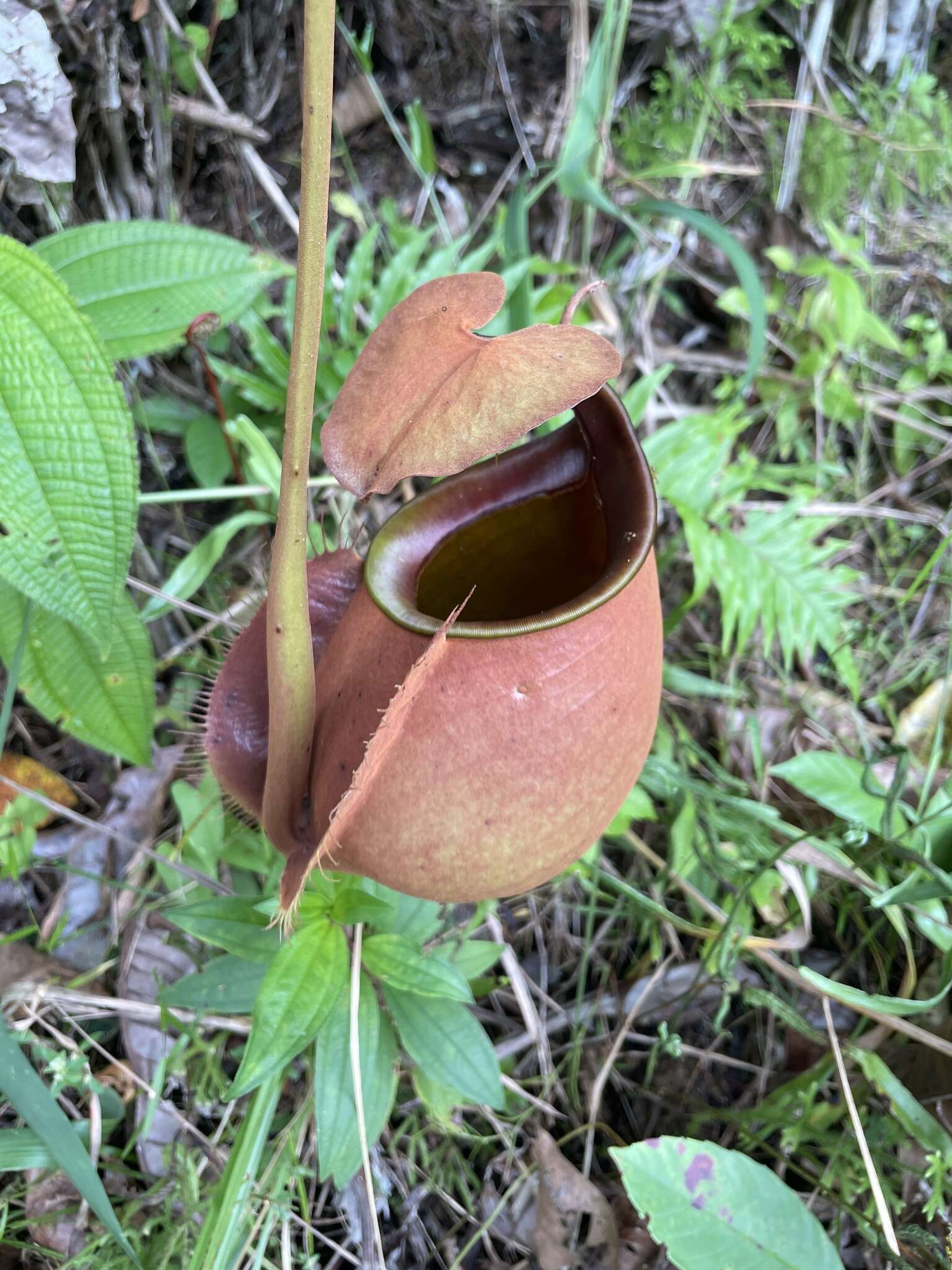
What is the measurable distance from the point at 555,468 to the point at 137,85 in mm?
863

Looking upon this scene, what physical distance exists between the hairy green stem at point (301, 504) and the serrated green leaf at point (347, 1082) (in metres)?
0.27

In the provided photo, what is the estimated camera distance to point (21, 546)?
941 mm

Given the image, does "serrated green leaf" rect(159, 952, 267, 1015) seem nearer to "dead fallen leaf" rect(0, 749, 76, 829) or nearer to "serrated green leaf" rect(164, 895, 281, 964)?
"serrated green leaf" rect(164, 895, 281, 964)

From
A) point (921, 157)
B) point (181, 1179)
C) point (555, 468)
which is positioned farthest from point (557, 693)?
point (921, 157)

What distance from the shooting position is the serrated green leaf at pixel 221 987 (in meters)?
1.06

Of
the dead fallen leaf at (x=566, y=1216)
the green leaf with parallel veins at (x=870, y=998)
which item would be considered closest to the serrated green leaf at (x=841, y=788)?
the green leaf with parallel veins at (x=870, y=998)

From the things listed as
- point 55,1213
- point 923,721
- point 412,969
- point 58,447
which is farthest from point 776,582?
point 55,1213

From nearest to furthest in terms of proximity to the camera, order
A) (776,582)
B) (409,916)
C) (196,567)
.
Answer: (409,916) → (196,567) → (776,582)

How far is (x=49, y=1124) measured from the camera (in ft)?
3.05

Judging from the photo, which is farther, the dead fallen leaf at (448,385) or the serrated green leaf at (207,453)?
the serrated green leaf at (207,453)

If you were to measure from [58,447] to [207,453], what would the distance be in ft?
1.70

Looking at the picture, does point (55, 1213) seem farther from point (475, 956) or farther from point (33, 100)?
point (33, 100)

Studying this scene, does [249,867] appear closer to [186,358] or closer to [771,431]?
[186,358]

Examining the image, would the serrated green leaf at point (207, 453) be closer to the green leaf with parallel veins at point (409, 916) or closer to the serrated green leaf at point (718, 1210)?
the green leaf with parallel veins at point (409, 916)
